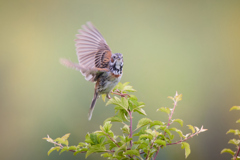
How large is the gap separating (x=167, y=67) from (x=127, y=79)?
1.61ft

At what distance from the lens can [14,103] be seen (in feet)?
9.80

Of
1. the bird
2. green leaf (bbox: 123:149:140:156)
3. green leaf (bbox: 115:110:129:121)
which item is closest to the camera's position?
green leaf (bbox: 123:149:140:156)

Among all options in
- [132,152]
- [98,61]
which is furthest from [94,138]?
[98,61]

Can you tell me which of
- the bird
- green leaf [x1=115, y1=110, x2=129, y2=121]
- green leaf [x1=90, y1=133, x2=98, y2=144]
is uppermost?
the bird

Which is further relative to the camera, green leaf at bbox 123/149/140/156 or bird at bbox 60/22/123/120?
bird at bbox 60/22/123/120

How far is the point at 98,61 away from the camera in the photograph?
1.59 metres

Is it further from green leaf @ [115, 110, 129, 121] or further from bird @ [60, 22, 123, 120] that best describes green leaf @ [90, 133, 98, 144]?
bird @ [60, 22, 123, 120]

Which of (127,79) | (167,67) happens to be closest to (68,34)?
(127,79)

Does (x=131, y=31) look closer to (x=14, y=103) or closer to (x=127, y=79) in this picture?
(x=127, y=79)

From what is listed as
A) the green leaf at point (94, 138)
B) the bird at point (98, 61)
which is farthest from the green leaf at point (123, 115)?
the bird at point (98, 61)

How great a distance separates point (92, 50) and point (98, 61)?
0.06 meters

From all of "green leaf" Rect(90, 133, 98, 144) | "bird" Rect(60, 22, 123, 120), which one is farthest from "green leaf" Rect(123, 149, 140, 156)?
"bird" Rect(60, 22, 123, 120)

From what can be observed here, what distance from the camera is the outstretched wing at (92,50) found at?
1556mm

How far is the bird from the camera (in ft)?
4.89
